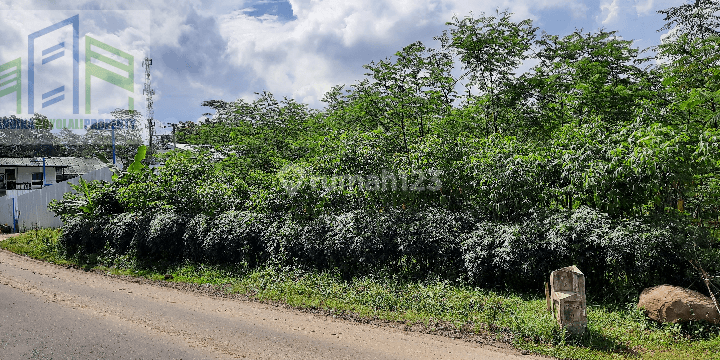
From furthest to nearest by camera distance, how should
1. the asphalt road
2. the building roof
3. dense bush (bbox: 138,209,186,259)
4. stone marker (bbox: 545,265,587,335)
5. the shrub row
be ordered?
1. the building roof
2. dense bush (bbox: 138,209,186,259)
3. the shrub row
4. stone marker (bbox: 545,265,587,335)
5. the asphalt road

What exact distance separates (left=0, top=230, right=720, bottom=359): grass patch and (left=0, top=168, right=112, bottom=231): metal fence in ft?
36.7

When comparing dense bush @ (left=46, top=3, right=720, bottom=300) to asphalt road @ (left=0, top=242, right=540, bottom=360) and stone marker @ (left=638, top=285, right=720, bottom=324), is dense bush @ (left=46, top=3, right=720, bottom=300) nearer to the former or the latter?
stone marker @ (left=638, top=285, right=720, bottom=324)

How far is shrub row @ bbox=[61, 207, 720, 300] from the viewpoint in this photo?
275 inches

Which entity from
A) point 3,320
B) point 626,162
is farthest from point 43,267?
point 626,162

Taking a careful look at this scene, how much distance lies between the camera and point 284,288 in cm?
880

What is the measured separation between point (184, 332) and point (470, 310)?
4.53 m

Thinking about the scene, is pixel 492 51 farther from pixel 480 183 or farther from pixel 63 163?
pixel 63 163

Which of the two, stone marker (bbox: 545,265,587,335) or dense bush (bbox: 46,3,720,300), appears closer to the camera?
stone marker (bbox: 545,265,587,335)

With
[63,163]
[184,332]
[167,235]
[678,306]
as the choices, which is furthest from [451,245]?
[63,163]

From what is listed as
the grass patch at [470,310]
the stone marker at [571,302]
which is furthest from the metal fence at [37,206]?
the stone marker at [571,302]

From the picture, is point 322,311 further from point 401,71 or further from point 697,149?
point 401,71

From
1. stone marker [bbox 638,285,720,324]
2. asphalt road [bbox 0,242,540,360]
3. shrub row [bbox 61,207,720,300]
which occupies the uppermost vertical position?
shrub row [bbox 61,207,720,300]

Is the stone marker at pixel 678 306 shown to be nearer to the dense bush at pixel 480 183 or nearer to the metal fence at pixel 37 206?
the dense bush at pixel 480 183

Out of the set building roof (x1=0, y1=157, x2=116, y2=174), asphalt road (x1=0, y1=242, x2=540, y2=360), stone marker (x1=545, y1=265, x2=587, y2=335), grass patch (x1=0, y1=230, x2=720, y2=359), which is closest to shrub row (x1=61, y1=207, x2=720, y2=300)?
grass patch (x1=0, y1=230, x2=720, y2=359)
